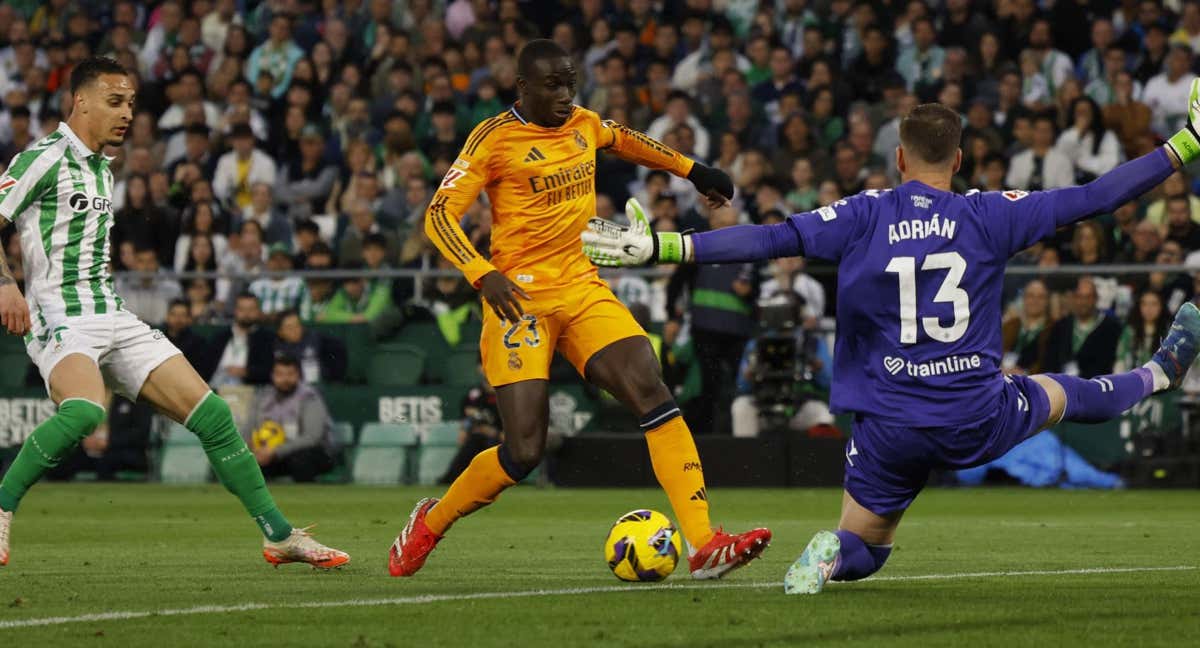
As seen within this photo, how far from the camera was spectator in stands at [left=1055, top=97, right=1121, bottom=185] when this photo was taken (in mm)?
17422

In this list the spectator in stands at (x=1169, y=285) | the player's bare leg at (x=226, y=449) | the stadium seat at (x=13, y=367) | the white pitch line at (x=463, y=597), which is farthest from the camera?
the stadium seat at (x=13, y=367)

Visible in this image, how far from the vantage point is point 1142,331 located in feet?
50.9

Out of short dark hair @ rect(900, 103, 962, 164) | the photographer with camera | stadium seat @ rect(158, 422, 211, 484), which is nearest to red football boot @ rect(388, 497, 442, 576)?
short dark hair @ rect(900, 103, 962, 164)

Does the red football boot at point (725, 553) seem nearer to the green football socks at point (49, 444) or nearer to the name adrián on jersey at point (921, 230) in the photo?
the name adrián on jersey at point (921, 230)

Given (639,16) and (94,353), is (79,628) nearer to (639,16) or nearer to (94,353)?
(94,353)

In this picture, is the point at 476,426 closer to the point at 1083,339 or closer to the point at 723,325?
the point at 723,325

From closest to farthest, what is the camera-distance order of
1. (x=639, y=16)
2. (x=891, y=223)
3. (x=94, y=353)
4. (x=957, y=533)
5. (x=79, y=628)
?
(x=79, y=628), (x=891, y=223), (x=94, y=353), (x=957, y=533), (x=639, y=16)

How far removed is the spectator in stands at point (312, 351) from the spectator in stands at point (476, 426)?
51.0 inches

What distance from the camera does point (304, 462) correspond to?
1733 cm

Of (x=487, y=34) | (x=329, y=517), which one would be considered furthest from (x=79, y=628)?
(x=487, y=34)

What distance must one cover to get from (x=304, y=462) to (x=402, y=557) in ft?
30.7

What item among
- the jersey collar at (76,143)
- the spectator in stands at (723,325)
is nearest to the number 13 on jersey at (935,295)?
the jersey collar at (76,143)

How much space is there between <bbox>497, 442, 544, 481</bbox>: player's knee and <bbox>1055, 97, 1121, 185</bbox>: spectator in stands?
34.3 ft

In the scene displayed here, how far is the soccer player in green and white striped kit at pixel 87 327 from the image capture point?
8.01 m
